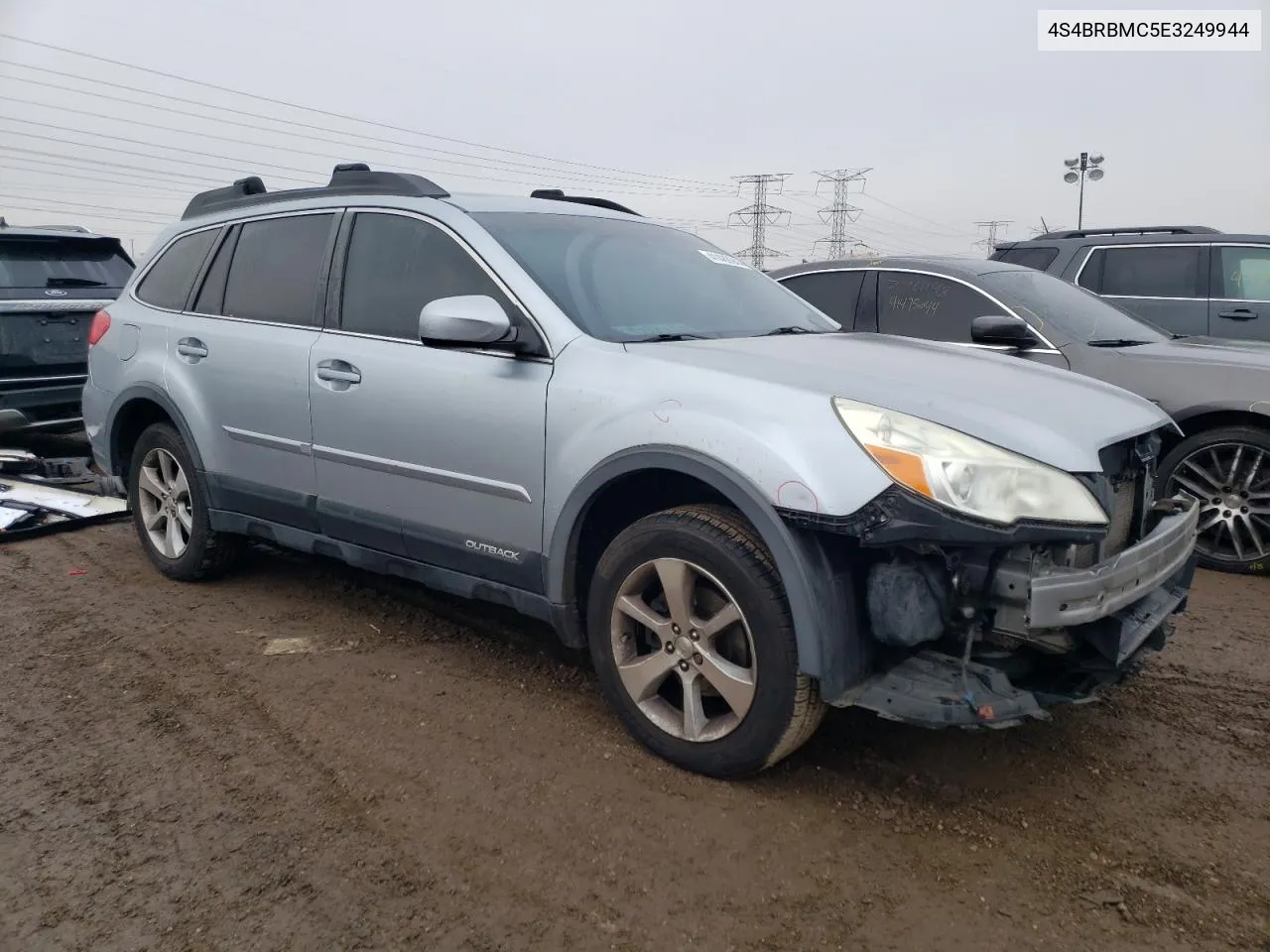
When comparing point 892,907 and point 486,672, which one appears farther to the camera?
point 486,672

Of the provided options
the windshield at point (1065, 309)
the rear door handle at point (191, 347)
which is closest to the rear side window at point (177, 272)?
the rear door handle at point (191, 347)

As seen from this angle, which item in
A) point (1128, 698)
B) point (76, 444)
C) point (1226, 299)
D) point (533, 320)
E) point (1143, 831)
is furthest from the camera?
point (76, 444)

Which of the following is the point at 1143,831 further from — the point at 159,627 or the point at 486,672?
the point at 159,627

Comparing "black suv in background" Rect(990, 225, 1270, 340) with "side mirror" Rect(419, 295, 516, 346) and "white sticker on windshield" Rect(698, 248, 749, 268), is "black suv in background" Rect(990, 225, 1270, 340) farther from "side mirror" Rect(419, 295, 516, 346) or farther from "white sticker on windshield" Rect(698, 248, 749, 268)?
"side mirror" Rect(419, 295, 516, 346)

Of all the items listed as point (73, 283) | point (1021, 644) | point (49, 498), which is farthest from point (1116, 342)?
point (73, 283)

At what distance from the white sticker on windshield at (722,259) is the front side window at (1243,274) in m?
5.27

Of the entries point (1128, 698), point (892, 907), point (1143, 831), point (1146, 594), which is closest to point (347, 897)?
point (892, 907)

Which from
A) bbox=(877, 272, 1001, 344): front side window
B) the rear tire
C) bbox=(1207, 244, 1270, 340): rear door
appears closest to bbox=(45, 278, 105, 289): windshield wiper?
the rear tire

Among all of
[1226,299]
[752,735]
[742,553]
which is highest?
[1226,299]

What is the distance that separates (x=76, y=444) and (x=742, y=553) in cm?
784

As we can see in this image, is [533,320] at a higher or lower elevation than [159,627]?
higher

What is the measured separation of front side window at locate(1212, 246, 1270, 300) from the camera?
750 centimetres

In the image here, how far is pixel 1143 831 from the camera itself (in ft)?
8.77

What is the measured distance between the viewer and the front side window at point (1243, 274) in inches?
295
